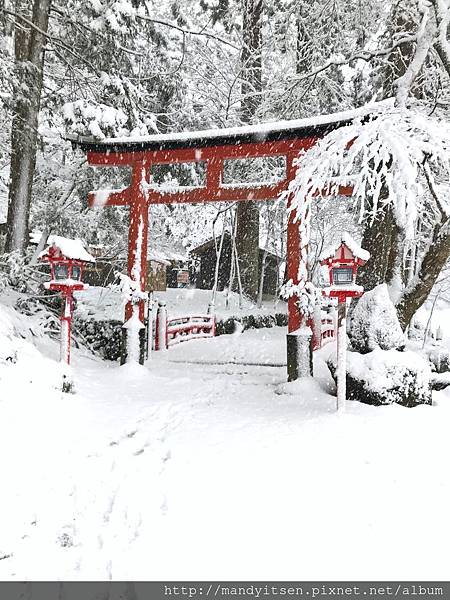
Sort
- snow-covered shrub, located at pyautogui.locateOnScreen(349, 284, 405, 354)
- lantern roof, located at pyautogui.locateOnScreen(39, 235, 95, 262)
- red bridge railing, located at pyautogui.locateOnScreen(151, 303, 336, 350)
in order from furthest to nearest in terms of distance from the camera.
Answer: red bridge railing, located at pyautogui.locateOnScreen(151, 303, 336, 350) < lantern roof, located at pyautogui.locateOnScreen(39, 235, 95, 262) < snow-covered shrub, located at pyautogui.locateOnScreen(349, 284, 405, 354)

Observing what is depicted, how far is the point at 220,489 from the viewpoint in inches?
182

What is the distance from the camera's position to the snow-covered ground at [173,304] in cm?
1484

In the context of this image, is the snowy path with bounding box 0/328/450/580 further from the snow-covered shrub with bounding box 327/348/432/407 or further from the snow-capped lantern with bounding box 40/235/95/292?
the snow-capped lantern with bounding box 40/235/95/292

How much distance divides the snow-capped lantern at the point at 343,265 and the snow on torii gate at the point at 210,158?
6.70 ft

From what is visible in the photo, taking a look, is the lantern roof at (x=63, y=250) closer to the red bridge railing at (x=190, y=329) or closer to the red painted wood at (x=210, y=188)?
the red painted wood at (x=210, y=188)

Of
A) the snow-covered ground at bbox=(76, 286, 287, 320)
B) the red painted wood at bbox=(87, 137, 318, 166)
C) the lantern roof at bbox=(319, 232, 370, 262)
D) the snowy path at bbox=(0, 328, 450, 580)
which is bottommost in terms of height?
the snowy path at bbox=(0, 328, 450, 580)

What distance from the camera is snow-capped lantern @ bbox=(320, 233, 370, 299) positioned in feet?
23.1

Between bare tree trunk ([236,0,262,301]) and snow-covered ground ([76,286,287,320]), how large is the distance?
161 centimetres

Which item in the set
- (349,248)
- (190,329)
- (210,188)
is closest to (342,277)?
(349,248)

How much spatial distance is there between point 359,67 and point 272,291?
18.2m

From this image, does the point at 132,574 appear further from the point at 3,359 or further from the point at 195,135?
the point at 195,135

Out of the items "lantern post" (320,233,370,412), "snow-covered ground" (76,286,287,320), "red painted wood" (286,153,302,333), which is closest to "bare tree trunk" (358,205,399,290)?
"red painted wood" (286,153,302,333)

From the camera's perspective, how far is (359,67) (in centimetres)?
1545

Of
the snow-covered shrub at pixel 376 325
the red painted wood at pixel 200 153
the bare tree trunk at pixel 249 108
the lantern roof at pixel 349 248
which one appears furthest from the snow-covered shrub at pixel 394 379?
the bare tree trunk at pixel 249 108
